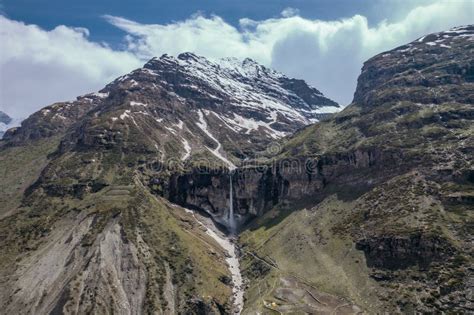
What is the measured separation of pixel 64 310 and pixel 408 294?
148m

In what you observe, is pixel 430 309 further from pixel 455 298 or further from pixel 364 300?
pixel 364 300

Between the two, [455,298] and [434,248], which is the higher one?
[434,248]

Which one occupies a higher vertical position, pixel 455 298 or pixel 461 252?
pixel 461 252

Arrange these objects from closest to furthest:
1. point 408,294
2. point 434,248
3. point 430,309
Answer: point 430,309
point 408,294
point 434,248

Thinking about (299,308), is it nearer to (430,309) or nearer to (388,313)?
(388,313)

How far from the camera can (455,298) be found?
17562 centimetres

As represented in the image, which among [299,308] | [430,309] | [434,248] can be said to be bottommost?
[299,308]

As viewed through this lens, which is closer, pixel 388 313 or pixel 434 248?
pixel 388 313

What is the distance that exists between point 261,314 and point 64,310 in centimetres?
8713

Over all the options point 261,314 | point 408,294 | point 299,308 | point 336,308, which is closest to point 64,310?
point 261,314

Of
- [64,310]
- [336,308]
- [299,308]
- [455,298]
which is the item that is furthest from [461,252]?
[64,310]

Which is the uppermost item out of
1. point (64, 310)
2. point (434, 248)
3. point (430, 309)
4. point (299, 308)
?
point (434, 248)

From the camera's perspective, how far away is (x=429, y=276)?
190 m

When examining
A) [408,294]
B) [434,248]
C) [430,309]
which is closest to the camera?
[430,309]
